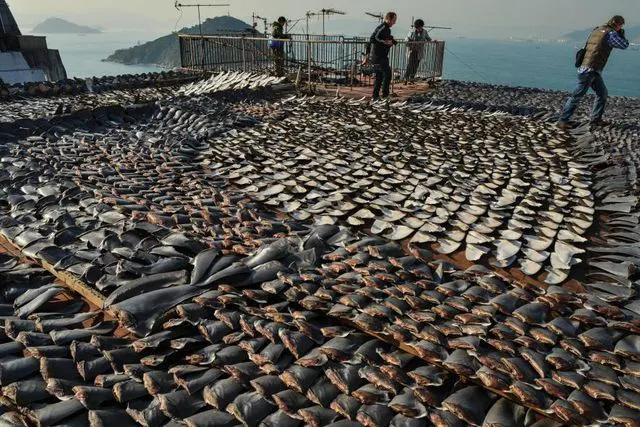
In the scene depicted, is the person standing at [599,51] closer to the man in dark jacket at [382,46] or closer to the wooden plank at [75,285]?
the man in dark jacket at [382,46]

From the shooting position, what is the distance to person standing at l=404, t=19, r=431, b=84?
1678cm

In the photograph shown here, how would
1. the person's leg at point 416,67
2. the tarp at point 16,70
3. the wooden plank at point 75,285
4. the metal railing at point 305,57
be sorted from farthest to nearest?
1. the tarp at point 16,70
2. the person's leg at point 416,67
3. the metal railing at point 305,57
4. the wooden plank at point 75,285

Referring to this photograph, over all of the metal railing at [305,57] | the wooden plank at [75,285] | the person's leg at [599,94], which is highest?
the metal railing at [305,57]

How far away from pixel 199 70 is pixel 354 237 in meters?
16.7

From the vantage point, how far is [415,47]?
673 inches

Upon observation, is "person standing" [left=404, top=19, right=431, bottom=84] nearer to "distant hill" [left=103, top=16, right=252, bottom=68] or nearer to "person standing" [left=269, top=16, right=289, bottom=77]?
"person standing" [left=269, top=16, right=289, bottom=77]

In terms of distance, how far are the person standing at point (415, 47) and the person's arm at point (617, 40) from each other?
28.9 ft

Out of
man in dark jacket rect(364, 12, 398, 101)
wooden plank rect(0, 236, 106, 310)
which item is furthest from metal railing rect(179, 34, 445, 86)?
wooden plank rect(0, 236, 106, 310)

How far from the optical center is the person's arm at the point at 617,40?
8.10 meters

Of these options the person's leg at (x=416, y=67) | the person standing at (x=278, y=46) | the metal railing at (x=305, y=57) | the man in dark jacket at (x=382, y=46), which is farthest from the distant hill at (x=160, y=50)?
the man in dark jacket at (x=382, y=46)

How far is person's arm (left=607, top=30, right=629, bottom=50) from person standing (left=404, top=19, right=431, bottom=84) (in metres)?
8.82

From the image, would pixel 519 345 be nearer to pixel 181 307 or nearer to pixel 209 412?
pixel 209 412

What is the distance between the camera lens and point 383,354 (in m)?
3.06

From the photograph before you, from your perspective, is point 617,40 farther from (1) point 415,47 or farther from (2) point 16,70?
(2) point 16,70
